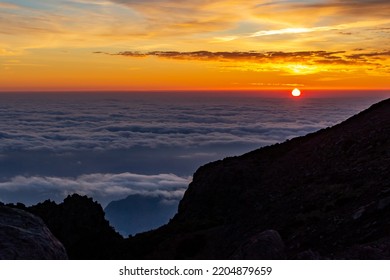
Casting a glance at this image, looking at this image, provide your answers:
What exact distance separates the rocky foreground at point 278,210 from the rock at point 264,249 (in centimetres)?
4

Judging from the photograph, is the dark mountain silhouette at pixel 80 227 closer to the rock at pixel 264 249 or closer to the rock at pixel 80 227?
the rock at pixel 80 227

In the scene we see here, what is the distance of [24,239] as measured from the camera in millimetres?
15891

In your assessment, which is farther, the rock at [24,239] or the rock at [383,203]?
the rock at [383,203]

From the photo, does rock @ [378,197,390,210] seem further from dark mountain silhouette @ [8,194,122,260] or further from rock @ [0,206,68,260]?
dark mountain silhouette @ [8,194,122,260]

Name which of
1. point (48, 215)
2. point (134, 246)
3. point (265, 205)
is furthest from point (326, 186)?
point (48, 215)

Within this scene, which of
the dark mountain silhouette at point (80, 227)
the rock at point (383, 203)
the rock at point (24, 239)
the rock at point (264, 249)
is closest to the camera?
the rock at point (24, 239)

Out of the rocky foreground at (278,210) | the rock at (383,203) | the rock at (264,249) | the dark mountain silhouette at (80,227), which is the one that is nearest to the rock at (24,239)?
the rock at (264,249)

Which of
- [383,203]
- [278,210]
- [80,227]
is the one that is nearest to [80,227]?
[80,227]

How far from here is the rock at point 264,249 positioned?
17.8 m

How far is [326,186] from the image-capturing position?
3153cm

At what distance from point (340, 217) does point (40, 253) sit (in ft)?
50.8

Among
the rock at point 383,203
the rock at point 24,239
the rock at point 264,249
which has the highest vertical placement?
the rock at point 24,239

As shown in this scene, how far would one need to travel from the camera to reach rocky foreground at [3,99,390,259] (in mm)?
21062

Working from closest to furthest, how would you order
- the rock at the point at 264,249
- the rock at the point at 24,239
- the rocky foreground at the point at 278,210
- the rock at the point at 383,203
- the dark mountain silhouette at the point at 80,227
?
1. the rock at the point at 24,239
2. the rock at the point at 264,249
3. the rocky foreground at the point at 278,210
4. the rock at the point at 383,203
5. the dark mountain silhouette at the point at 80,227
